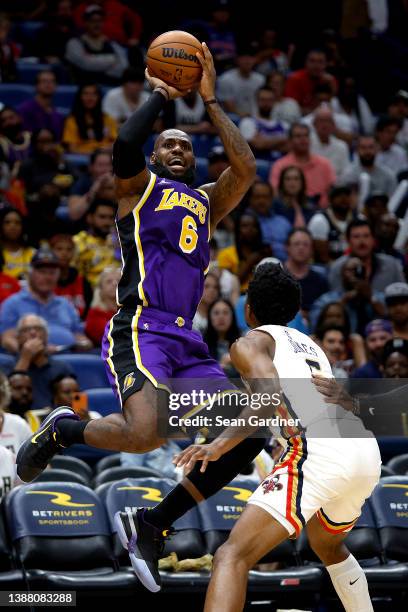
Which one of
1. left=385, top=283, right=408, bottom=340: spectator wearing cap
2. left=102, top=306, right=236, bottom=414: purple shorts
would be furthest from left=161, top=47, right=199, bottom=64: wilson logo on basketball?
left=385, top=283, right=408, bottom=340: spectator wearing cap

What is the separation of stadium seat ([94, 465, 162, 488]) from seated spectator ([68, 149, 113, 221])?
390 centimetres

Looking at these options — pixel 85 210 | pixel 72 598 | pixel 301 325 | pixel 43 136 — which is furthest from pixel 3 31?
pixel 72 598

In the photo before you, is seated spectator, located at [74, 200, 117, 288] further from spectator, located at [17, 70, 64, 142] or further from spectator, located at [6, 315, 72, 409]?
spectator, located at [17, 70, 64, 142]

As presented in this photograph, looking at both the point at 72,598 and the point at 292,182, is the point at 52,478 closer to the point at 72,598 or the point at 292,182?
the point at 72,598

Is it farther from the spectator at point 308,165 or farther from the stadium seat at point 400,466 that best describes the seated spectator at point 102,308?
the spectator at point 308,165

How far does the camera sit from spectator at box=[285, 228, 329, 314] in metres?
11.6

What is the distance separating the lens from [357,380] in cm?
992

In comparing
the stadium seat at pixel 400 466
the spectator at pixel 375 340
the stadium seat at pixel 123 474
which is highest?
the stadium seat at pixel 123 474

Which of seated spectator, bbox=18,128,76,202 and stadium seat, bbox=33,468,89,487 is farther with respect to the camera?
seated spectator, bbox=18,128,76,202

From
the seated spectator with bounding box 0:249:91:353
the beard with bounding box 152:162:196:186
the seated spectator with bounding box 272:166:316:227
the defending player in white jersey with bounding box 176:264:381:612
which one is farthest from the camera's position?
the seated spectator with bounding box 272:166:316:227

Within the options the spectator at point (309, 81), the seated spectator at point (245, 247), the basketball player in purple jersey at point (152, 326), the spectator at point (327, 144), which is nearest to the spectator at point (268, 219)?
the seated spectator at point (245, 247)

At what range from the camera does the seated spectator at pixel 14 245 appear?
1115 cm

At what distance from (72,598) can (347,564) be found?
71.6 inches

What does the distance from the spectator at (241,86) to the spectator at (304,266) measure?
4.03 m
